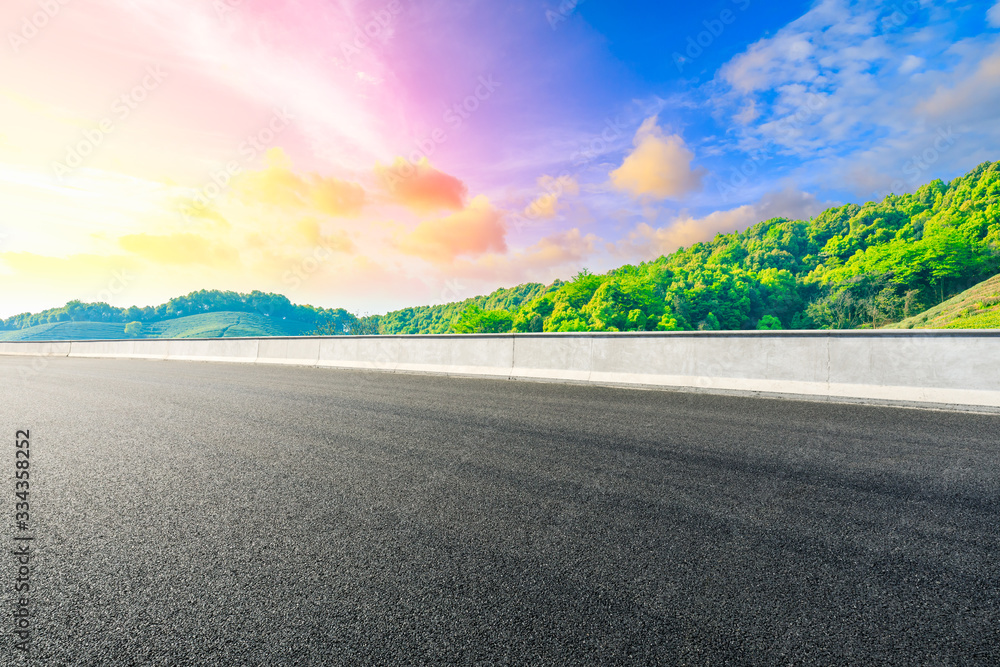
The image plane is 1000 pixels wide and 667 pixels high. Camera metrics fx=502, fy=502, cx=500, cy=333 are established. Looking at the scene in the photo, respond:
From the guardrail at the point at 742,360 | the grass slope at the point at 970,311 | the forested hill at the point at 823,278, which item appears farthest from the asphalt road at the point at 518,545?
the grass slope at the point at 970,311

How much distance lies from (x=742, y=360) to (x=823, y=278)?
4726 inches

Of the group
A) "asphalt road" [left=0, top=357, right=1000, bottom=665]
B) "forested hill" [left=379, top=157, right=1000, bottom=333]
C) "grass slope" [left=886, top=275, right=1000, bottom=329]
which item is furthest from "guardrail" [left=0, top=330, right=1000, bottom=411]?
"grass slope" [left=886, top=275, right=1000, bottom=329]

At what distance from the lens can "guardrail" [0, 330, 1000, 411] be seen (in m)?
7.47

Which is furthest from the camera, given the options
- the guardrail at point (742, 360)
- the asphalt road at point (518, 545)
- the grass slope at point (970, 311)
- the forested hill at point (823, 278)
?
the forested hill at point (823, 278)

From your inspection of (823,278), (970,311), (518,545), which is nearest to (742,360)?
(518,545)

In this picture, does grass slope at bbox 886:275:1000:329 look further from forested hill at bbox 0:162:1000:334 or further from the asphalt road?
the asphalt road

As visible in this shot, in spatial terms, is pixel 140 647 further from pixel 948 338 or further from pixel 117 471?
pixel 948 338

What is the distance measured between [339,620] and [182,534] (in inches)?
65.6

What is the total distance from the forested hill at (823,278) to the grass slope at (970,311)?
970 cm

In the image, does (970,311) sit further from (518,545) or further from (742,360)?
(518,545)

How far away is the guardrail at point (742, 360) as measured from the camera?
24.5 ft

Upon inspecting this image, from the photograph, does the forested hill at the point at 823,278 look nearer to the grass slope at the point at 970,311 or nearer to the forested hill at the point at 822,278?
the forested hill at the point at 822,278

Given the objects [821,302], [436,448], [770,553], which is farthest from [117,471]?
[821,302]

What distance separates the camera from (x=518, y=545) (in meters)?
3.00
